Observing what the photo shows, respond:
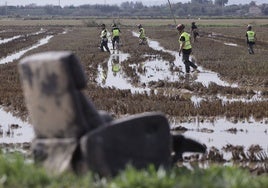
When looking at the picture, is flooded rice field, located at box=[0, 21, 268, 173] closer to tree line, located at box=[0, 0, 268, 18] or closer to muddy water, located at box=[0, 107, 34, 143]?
muddy water, located at box=[0, 107, 34, 143]

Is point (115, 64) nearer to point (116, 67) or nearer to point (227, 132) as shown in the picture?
point (116, 67)

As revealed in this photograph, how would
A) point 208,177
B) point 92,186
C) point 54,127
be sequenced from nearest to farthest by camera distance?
point 92,186
point 208,177
point 54,127

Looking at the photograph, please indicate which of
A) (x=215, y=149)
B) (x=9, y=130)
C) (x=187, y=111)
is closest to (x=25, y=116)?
(x=9, y=130)

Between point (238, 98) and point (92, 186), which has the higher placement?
point (92, 186)

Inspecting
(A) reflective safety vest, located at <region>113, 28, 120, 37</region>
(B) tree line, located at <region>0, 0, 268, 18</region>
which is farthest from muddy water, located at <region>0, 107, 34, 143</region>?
(B) tree line, located at <region>0, 0, 268, 18</region>

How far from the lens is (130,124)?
5520 millimetres

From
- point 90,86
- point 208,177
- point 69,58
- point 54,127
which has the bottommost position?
point 90,86

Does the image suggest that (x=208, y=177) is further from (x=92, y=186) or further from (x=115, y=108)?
(x=115, y=108)

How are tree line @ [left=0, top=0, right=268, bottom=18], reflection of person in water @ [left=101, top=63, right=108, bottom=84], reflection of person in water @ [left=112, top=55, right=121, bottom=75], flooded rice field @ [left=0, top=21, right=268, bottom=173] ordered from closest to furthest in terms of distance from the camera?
flooded rice field @ [left=0, top=21, right=268, bottom=173] < reflection of person in water @ [left=101, top=63, right=108, bottom=84] < reflection of person in water @ [left=112, top=55, right=121, bottom=75] < tree line @ [left=0, top=0, right=268, bottom=18]

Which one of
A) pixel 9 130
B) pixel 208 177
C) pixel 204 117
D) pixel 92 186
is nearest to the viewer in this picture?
pixel 92 186

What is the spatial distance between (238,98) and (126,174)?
9138 millimetres

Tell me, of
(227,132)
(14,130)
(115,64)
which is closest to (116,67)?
(115,64)

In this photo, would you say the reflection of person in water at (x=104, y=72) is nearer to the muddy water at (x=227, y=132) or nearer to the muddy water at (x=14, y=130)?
the muddy water at (x=14, y=130)

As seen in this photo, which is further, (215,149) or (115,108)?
(115,108)
